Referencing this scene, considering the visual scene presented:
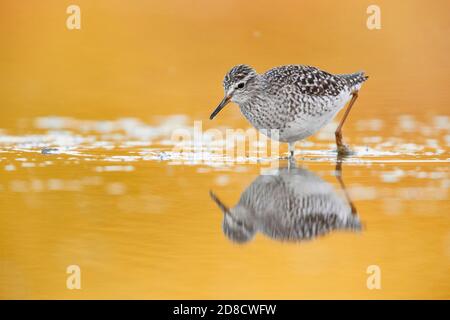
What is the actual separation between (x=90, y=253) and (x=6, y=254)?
2.22 ft

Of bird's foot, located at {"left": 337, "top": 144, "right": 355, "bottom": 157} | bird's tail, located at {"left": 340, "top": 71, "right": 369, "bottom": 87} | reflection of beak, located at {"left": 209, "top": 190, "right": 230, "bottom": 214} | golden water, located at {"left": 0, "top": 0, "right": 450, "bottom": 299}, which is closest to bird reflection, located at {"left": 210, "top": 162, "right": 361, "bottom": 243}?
reflection of beak, located at {"left": 209, "top": 190, "right": 230, "bottom": 214}

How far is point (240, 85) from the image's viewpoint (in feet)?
36.6

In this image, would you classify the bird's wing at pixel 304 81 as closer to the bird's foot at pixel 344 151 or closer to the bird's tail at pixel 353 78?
the bird's tail at pixel 353 78

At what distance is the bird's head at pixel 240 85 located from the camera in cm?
1114

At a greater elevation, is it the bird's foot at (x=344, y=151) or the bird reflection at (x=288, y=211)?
the bird's foot at (x=344, y=151)

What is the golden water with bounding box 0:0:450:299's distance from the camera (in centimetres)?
639

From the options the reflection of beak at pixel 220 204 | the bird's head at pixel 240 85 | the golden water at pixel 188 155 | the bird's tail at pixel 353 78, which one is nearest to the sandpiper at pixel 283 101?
the bird's head at pixel 240 85

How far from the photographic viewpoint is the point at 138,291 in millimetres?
5922

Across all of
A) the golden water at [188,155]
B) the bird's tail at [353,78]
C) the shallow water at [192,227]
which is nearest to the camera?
the shallow water at [192,227]

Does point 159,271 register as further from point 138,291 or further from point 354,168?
point 354,168

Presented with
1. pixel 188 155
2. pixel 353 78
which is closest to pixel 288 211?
pixel 188 155

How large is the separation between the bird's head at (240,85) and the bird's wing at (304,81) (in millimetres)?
260

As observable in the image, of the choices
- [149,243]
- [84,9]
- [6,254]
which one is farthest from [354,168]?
[84,9]

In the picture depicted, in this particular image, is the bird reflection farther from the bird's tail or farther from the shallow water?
the bird's tail
